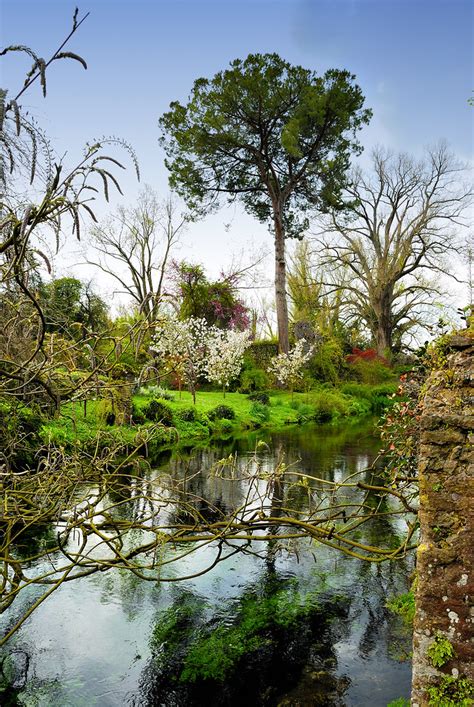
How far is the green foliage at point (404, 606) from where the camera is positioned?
4.69 m

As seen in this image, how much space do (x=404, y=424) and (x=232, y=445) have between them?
876 centimetres

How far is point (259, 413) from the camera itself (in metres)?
18.8

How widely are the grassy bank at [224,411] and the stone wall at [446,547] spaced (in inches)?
333

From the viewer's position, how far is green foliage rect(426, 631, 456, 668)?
2.43 meters

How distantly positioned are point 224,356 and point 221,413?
217 inches

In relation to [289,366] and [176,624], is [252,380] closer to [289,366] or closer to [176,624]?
[289,366]

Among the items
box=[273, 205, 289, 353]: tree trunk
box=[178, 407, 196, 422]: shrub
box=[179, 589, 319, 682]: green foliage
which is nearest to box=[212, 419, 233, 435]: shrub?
box=[178, 407, 196, 422]: shrub

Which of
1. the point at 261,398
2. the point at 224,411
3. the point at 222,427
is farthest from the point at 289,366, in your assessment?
the point at 222,427

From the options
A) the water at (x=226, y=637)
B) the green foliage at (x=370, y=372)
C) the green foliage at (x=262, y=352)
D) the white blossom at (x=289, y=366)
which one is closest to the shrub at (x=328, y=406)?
the white blossom at (x=289, y=366)

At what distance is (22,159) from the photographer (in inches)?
189

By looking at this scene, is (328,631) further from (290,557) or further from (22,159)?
(22,159)

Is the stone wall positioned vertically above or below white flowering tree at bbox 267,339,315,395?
below

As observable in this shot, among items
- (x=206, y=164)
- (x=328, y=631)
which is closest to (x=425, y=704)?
(x=328, y=631)

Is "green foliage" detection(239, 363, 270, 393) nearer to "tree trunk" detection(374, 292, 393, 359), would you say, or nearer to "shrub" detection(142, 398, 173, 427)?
"shrub" detection(142, 398, 173, 427)
